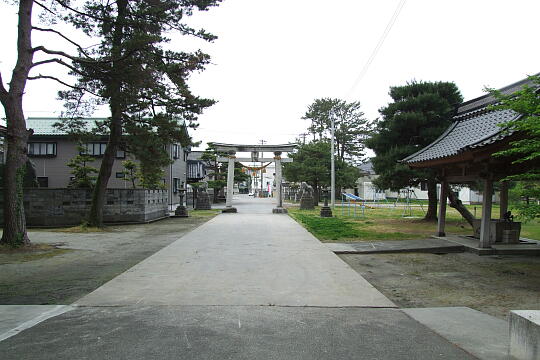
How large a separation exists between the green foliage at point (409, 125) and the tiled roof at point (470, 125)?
3391 millimetres

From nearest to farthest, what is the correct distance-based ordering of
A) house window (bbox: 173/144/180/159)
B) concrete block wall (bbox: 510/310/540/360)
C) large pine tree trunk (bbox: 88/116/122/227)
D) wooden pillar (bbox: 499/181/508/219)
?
concrete block wall (bbox: 510/310/540/360)
wooden pillar (bbox: 499/181/508/219)
large pine tree trunk (bbox: 88/116/122/227)
house window (bbox: 173/144/180/159)

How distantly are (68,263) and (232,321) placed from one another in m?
5.35

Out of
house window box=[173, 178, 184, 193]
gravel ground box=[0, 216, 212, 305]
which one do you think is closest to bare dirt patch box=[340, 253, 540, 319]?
gravel ground box=[0, 216, 212, 305]

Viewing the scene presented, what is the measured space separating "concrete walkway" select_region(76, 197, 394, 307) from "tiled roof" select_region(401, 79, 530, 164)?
4.44 m

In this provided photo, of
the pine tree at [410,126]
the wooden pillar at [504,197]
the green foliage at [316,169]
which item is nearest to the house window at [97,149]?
the green foliage at [316,169]

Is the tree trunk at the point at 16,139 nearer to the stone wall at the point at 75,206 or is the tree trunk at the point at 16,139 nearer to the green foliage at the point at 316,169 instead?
the stone wall at the point at 75,206

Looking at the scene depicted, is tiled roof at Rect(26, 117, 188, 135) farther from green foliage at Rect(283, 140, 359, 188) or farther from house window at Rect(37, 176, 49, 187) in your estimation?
green foliage at Rect(283, 140, 359, 188)

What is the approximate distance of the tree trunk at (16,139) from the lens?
30.9ft

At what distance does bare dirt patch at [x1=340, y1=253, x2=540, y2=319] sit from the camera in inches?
217

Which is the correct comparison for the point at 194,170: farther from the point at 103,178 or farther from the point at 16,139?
the point at 16,139

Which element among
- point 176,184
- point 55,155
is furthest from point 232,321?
point 176,184

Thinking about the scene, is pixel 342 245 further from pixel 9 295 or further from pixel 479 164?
pixel 9 295

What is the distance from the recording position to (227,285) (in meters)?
6.08

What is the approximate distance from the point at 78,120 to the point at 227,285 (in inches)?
A: 439
